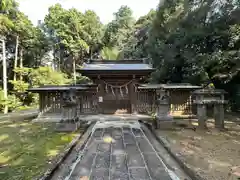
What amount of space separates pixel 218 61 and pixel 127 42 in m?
15.2

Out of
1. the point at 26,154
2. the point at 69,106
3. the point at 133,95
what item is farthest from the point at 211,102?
the point at 26,154

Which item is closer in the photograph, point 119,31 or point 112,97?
point 112,97

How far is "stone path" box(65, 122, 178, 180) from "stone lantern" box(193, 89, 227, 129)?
2.48 metres

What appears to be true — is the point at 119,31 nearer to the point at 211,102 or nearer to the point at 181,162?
the point at 211,102

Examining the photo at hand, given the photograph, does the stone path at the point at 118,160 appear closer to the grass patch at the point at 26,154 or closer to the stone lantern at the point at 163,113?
the grass patch at the point at 26,154

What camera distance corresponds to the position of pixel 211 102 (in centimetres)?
627

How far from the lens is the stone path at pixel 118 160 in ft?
9.70

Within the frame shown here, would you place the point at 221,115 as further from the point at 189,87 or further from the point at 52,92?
the point at 52,92

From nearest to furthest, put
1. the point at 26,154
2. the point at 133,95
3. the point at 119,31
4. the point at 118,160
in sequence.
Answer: the point at 118,160, the point at 26,154, the point at 133,95, the point at 119,31

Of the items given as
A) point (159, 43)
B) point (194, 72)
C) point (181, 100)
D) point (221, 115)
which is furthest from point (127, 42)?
point (221, 115)

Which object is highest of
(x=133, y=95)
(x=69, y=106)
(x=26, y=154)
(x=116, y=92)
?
(x=116, y=92)

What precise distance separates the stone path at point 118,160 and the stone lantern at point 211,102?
2.48 m

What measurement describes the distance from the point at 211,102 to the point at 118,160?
173 inches

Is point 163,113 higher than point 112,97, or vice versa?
point 112,97
